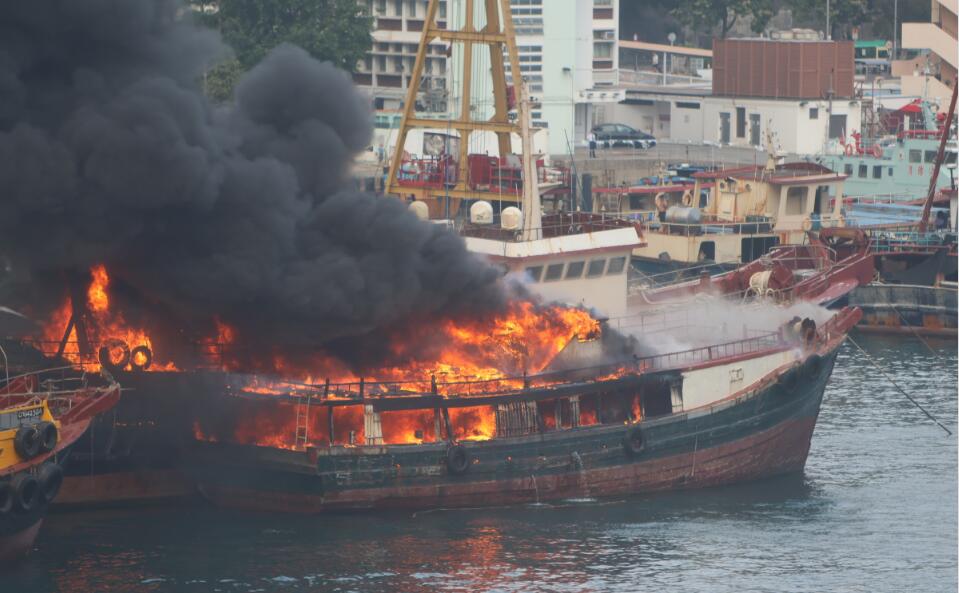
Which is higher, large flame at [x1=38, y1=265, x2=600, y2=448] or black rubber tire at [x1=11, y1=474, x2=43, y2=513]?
large flame at [x1=38, y1=265, x2=600, y2=448]

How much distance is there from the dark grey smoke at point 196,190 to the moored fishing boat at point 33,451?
315 centimetres

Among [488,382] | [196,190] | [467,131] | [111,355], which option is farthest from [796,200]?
[196,190]

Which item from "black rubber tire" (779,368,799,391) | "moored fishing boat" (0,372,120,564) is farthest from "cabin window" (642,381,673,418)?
"moored fishing boat" (0,372,120,564)

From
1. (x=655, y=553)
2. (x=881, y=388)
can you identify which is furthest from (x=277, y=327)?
(x=881, y=388)

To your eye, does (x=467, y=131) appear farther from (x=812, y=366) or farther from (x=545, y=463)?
(x=545, y=463)

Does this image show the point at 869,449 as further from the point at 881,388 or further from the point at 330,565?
the point at 330,565

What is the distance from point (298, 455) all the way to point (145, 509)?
4245 mm

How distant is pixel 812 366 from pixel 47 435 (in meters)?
19.5

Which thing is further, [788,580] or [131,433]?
[131,433]

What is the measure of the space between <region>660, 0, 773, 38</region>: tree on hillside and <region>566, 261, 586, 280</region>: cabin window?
61537 millimetres

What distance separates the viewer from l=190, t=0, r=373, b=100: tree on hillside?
92688 millimetres

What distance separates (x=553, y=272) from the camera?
52.8m

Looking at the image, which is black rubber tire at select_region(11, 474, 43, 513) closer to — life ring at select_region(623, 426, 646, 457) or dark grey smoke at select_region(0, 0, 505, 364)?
dark grey smoke at select_region(0, 0, 505, 364)

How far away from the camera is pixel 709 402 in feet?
161
